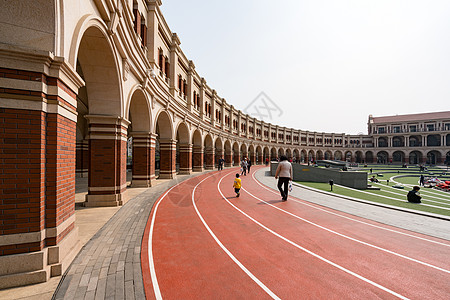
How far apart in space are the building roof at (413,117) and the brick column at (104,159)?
266 ft

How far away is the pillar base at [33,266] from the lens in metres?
3.20

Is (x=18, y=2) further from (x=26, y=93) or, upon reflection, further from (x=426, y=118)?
(x=426, y=118)

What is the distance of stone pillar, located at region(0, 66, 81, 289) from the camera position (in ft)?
10.7

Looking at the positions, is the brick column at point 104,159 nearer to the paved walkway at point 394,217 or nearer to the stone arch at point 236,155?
the paved walkway at point 394,217

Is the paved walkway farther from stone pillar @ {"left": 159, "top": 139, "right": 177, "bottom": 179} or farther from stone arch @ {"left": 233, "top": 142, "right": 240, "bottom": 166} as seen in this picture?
stone arch @ {"left": 233, "top": 142, "right": 240, "bottom": 166}

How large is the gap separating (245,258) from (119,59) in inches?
352

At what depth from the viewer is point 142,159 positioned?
1271 cm

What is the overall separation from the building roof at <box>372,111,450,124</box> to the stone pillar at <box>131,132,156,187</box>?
78.5 m

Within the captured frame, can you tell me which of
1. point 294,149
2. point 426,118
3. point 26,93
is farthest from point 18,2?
point 426,118

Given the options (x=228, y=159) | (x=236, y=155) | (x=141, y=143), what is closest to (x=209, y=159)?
(x=228, y=159)

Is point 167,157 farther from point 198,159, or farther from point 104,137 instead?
point 104,137

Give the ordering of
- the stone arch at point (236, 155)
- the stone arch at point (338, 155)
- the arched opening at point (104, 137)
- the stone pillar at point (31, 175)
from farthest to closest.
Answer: the stone arch at point (338, 155), the stone arch at point (236, 155), the arched opening at point (104, 137), the stone pillar at point (31, 175)

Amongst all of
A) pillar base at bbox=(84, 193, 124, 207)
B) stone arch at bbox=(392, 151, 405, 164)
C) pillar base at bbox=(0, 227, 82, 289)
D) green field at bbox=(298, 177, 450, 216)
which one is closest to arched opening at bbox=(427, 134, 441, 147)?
stone arch at bbox=(392, 151, 405, 164)

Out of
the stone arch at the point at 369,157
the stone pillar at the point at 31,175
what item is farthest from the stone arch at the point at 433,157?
the stone pillar at the point at 31,175
